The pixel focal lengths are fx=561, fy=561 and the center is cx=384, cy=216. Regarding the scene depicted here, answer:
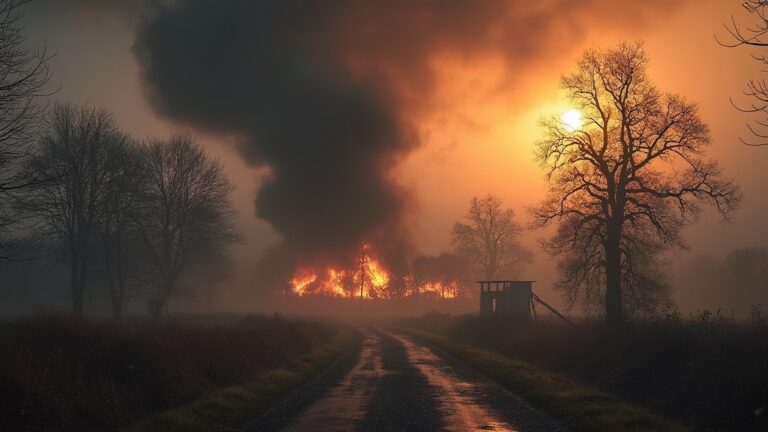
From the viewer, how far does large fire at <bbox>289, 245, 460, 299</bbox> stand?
306 feet

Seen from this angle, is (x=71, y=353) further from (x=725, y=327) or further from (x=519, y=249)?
(x=519, y=249)

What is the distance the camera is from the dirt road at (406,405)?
1234 cm

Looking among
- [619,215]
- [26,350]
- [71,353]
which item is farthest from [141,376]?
[619,215]

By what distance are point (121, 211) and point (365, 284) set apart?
72.8m

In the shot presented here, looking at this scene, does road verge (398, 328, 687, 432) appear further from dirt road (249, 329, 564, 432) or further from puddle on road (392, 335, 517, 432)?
puddle on road (392, 335, 517, 432)

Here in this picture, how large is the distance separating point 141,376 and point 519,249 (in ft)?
239

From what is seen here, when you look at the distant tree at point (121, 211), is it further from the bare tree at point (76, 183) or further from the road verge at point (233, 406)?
the road verge at point (233, 406)

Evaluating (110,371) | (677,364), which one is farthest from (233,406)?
(677,364)

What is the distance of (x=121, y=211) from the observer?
1708 inches

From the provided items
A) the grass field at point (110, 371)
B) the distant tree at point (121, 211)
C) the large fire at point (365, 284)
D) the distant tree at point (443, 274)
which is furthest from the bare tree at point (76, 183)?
the distant tree at point (443, 274)

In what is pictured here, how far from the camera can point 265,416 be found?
1379cm

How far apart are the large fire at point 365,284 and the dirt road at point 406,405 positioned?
223 feet

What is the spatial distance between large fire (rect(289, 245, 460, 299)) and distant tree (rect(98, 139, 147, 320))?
4050 cm

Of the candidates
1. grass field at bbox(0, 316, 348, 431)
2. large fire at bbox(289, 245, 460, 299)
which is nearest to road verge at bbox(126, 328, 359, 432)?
grass field at bbox(0, 316, 348, 431)
